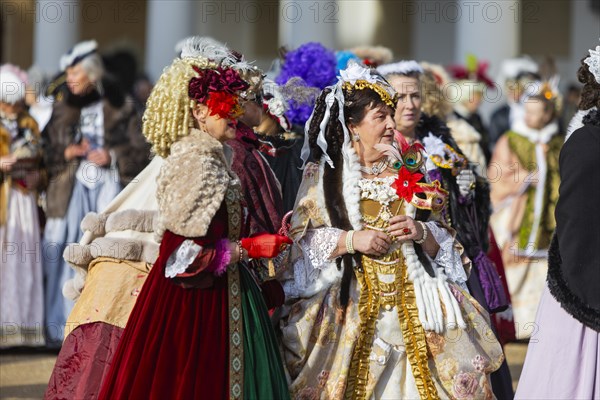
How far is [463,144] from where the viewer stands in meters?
9.41

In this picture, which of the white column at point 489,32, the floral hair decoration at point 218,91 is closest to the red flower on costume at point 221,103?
the floral hair decoration at point 218,91

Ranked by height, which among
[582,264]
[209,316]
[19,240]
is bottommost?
[19,240]

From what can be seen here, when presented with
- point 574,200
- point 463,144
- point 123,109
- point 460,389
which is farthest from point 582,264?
point 123,109

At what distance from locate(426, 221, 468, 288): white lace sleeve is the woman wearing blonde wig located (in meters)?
0.88

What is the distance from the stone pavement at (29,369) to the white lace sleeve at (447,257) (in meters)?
2.80

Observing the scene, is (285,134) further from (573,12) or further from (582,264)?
(573,12)

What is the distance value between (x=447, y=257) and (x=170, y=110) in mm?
1443

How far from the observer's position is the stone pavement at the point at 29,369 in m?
8.05

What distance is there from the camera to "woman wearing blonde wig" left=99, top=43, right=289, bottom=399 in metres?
5.11

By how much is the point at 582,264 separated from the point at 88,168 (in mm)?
5941

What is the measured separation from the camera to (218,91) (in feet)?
17.5

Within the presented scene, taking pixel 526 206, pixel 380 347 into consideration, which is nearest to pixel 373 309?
pixel 380 347

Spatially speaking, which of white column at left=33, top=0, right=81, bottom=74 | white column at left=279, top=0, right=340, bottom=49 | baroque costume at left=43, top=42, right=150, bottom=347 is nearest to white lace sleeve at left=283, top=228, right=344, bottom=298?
baroque costume at left=43, top=42, right=150, bottom=347

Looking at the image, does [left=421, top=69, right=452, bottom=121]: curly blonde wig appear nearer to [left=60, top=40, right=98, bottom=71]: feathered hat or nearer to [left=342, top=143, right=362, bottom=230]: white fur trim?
[left=342, top=143, right=362, bottom=230]: white fur trim
